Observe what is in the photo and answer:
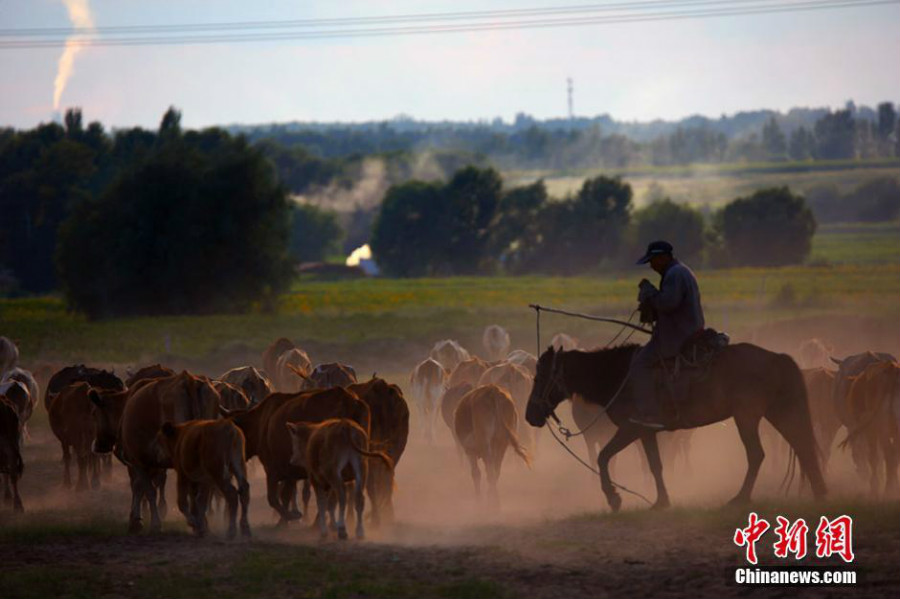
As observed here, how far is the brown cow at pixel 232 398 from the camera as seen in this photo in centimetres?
2025

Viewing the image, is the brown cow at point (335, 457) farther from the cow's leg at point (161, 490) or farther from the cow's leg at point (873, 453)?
the cow's leg at point (873, 453)

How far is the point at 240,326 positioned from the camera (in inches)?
2217

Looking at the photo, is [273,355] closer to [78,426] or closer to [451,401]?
[451,401]

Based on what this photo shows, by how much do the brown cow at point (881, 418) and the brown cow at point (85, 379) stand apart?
469 inches

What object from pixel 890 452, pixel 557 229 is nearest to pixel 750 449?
pixel 890 452

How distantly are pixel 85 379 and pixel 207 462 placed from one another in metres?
9.50

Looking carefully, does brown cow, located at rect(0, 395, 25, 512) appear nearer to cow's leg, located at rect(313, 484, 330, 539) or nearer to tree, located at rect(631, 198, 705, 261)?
cow's leg, located at rect(313, 484, 330, 539)

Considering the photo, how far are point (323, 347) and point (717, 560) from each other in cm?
3480

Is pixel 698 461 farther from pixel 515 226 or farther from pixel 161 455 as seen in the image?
pixel 515 226

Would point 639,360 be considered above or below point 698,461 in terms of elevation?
above

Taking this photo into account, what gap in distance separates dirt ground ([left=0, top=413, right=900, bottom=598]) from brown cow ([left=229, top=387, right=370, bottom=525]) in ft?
2.23

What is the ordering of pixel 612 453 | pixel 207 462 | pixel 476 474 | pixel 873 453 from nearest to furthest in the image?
pixel 207 462, pixel 612 453, pixel 873 453, pixel 476 474

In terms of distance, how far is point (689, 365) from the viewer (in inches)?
616

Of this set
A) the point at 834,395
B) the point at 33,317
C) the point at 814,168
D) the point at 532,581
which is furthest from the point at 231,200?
the point at 814,168
